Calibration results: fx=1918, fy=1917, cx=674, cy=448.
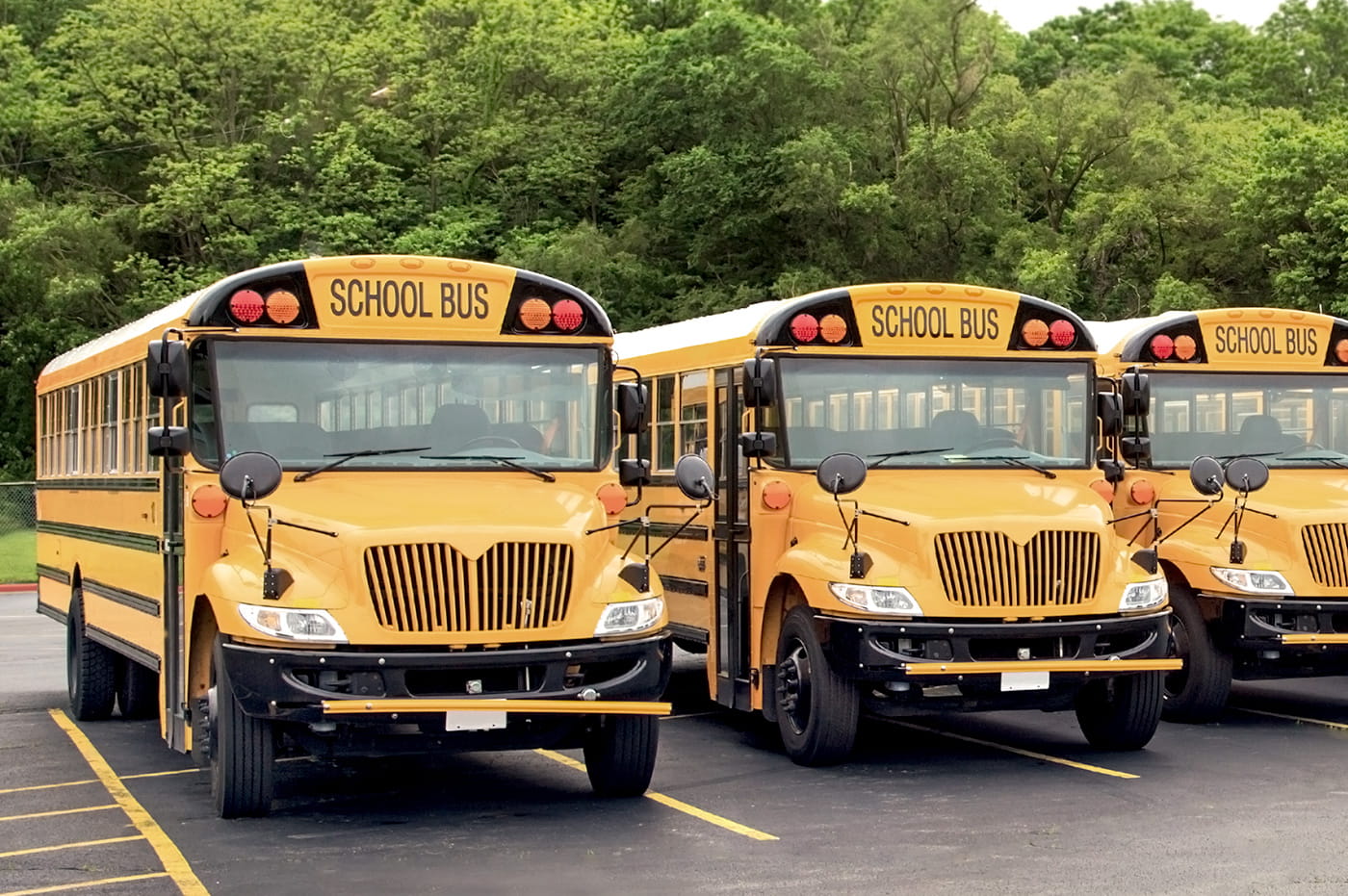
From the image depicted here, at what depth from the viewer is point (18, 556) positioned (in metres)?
31.2

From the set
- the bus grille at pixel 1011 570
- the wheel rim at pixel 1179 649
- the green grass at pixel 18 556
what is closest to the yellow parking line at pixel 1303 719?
the wheel rim at pixel 1179 649

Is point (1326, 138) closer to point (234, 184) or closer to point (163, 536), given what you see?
point (234, 184)

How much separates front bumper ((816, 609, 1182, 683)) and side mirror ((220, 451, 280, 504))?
3026 mm

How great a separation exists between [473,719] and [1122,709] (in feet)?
13.2

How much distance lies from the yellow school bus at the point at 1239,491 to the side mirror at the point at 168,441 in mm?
5690

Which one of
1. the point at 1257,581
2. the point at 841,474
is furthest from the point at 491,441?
the point at 1257,581

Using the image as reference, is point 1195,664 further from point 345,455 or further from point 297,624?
point 297,624

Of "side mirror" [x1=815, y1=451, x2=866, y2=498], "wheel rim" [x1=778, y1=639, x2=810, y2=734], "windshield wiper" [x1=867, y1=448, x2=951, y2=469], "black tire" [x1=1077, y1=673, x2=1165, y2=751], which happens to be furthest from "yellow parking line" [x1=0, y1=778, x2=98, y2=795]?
"black tire" [x1=1077, y1=673, x2=1165, y2=751]

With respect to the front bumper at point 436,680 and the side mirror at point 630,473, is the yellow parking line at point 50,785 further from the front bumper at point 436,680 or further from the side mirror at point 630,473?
the side mirror at point 630,473

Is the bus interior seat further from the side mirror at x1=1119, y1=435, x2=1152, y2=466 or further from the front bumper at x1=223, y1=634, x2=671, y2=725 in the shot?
the side mirror at x1=1119, y1=435, x2=1152, y2=466

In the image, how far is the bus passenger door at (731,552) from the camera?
11.2 m

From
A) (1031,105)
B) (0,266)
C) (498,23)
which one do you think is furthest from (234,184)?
(1031,105)

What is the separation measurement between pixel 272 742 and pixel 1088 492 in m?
4.73

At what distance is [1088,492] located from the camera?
10648mm
